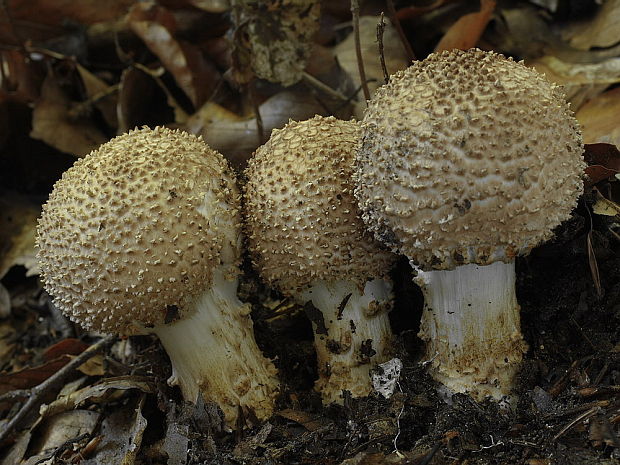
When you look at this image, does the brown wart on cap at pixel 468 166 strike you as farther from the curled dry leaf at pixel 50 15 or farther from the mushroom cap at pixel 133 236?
the curled dry leaf at pixel 50 15

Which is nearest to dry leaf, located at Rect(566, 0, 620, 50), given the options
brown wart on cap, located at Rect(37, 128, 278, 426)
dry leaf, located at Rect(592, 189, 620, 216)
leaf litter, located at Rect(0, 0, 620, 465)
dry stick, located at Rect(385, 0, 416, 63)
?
leaf litter, located at Rect(0, 0, 620, 465)

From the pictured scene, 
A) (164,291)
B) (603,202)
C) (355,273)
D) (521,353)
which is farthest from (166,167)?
(603,202)

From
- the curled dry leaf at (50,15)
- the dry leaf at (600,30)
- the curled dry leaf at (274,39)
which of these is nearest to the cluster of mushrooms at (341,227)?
the curled dry leaf at (274,39)

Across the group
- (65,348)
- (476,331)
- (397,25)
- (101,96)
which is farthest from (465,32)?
(65,348)

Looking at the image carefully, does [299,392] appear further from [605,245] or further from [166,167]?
[605,245]

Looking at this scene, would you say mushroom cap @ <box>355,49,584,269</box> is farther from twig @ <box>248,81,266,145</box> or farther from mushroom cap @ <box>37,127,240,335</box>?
twig @ <box>248,81,266,145</box>
